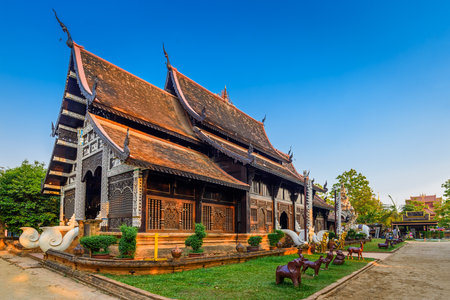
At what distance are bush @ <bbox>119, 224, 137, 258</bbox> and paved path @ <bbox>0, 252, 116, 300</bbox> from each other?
175cm

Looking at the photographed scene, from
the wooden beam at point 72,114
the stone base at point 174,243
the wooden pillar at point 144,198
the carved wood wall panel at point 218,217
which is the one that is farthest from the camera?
the wooden beam at point 72,114

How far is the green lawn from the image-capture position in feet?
23.7

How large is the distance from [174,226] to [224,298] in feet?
22.0

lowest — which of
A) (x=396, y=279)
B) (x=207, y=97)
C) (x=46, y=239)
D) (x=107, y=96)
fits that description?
(x=396, y=279)

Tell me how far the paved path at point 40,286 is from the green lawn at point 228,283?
921 millimetres

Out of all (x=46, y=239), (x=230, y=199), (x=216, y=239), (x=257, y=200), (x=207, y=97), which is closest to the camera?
(x=46, y=239)

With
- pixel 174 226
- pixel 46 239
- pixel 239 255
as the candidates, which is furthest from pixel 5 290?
pixel 239 255

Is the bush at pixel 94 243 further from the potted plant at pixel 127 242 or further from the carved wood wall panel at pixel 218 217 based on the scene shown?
the carved wood wall panel at pixel 218 217

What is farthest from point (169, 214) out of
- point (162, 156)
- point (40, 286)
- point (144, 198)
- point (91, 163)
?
point (40, 286)

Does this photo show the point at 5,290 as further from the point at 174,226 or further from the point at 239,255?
the point at 239,255

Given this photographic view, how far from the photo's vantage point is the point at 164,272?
964 centimetres

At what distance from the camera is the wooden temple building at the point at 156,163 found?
497 inches

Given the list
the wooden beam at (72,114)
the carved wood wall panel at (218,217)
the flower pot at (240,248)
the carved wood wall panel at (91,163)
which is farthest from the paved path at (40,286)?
the wooden beam at (72,114)

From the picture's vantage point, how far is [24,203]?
72.3 feet
